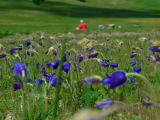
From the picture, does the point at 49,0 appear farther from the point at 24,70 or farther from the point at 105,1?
the point at 24,70

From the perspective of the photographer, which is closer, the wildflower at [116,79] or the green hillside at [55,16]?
the wildflower at [116,79]

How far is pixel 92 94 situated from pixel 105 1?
412ft

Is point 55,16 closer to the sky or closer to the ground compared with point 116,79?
closer to the ground

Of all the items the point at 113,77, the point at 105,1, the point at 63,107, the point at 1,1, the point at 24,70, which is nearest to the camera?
the point at 113,77

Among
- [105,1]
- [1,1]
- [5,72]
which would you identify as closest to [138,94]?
[5,72]

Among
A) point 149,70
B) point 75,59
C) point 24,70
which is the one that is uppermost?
point 24,70

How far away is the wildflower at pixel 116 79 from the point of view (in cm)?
88

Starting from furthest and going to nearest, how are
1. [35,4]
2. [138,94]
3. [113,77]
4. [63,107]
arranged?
[35,4] < [138,94] < [63,107] < [113,77]

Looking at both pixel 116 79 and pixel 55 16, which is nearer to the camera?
pixel 116 79

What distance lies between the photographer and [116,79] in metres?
0.89

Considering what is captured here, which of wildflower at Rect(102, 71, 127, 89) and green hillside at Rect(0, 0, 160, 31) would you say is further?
green hillside at Rect(0, 0, 160, 31)

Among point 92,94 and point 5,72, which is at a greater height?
point 92,94

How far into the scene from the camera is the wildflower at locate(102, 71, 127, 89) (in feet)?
2.88

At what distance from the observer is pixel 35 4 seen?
87188 mm
